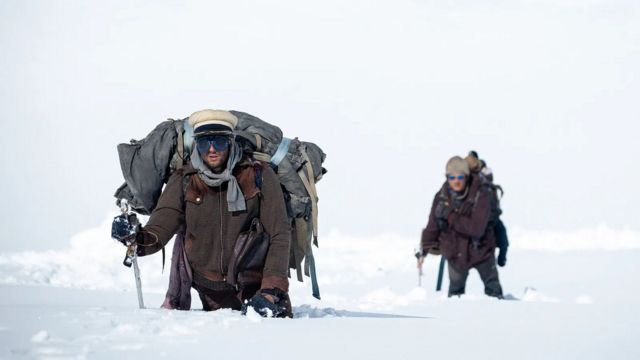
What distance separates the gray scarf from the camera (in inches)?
279

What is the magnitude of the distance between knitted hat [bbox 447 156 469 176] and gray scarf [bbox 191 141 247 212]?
6275 millimetres

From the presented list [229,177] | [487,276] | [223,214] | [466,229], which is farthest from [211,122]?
[487,276]

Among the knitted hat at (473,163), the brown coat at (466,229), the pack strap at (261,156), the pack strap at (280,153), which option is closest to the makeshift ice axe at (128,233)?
the pack strap at (261,156)

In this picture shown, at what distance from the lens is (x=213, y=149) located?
23.2 feet

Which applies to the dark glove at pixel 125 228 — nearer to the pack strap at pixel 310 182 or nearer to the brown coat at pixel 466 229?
the pack strap at pixel 310 182

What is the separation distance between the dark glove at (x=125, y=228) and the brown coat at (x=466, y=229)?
691cm

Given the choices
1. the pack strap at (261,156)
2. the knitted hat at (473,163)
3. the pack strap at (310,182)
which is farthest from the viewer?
the knitted hat at (473,163)

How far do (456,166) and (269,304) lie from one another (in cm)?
656

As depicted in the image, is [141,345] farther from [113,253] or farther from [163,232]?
[113,253]

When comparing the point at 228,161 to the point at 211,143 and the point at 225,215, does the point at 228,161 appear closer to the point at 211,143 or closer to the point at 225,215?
the point at 211,143

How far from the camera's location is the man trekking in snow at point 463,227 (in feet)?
43.0

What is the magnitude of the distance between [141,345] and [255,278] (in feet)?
7.87

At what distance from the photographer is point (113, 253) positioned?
78.9 feet

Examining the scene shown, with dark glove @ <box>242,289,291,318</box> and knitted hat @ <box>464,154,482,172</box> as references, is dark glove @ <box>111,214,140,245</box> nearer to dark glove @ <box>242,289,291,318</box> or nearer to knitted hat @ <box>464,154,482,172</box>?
dark glove @ <box>242,289,291,318</box>
